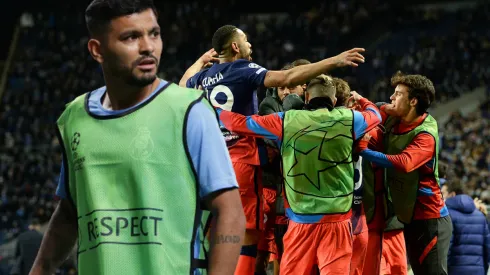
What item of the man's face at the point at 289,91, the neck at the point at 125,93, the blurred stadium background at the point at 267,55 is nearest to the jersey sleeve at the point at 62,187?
the neck at the point at 125,93

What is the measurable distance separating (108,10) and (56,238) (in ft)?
2.77

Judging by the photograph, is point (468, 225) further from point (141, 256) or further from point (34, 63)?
point (34, 63)

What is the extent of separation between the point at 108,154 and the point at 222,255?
0.49 m

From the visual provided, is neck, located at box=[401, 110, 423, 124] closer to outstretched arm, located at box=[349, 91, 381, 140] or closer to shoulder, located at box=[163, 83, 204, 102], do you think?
outstretched arm, located at box=[349, 91, 381, 140]

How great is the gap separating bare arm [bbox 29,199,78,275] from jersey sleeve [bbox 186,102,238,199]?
58 cm

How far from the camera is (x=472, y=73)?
2609 cm

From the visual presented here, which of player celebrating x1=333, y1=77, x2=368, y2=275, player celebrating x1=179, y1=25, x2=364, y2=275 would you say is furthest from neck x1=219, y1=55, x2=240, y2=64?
player celebrating x1=333, y1=77, x2=368, y2=275

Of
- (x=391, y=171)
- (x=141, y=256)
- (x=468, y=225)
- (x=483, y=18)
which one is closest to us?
(x=141, y=256)

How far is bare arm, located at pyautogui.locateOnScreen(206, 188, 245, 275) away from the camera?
2.79 metres

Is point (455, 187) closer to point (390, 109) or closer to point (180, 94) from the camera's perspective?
point (390, 109)

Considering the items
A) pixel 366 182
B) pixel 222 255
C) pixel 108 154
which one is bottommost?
pixel 366 182

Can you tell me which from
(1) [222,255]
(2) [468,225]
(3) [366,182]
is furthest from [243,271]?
(1) [222,255]

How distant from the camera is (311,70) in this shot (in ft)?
17.7

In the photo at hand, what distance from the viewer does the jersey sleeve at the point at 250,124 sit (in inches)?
244
